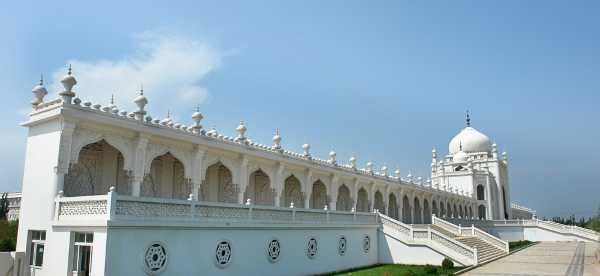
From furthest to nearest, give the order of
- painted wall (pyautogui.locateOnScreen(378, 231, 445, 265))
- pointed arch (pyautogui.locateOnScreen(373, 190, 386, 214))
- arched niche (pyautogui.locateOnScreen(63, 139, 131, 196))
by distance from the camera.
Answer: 1. pointed arch (pyautogui.locateOnScreen(373, 190, 386, 214))
2. painted wall (pyautogui.locateOnScreen(378, 231, 445, 265))
3. arched niche (pyautogui.locateOnScreen(63, 139, 131, 196))

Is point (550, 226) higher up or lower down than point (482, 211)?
lower down

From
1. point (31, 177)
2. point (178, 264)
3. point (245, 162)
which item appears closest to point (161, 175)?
point (245, 162)

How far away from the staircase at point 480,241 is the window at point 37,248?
17.0 metres

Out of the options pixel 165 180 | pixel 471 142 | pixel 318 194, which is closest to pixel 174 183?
pixel 165 180

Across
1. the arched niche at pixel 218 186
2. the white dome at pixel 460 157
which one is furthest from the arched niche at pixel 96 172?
the white dome at pixel 460 157

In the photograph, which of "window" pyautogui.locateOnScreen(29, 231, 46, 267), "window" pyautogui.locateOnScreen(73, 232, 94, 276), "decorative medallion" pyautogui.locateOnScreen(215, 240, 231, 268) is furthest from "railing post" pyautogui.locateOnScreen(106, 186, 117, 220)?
"decorative medallion" pyautogui.locateOnScreen(215, 240, 231, 268)

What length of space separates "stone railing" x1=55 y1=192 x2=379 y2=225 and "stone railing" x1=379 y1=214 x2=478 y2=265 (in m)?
8.15

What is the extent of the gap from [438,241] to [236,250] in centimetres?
1122

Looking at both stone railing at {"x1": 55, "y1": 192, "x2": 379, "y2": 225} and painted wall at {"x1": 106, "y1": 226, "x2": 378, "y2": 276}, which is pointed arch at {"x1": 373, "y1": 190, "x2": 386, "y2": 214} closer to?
painted wall at {"x1": 106, "y1": 226, "x2": 378, "y2": 276}

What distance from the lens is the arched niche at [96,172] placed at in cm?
1444

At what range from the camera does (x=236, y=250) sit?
13.8 meters

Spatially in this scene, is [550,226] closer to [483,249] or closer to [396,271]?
[483,249]

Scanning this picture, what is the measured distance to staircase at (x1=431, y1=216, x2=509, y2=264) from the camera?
23.9 metres

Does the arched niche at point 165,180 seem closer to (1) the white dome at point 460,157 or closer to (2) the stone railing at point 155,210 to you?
(2) the stone railing at point 155,210
